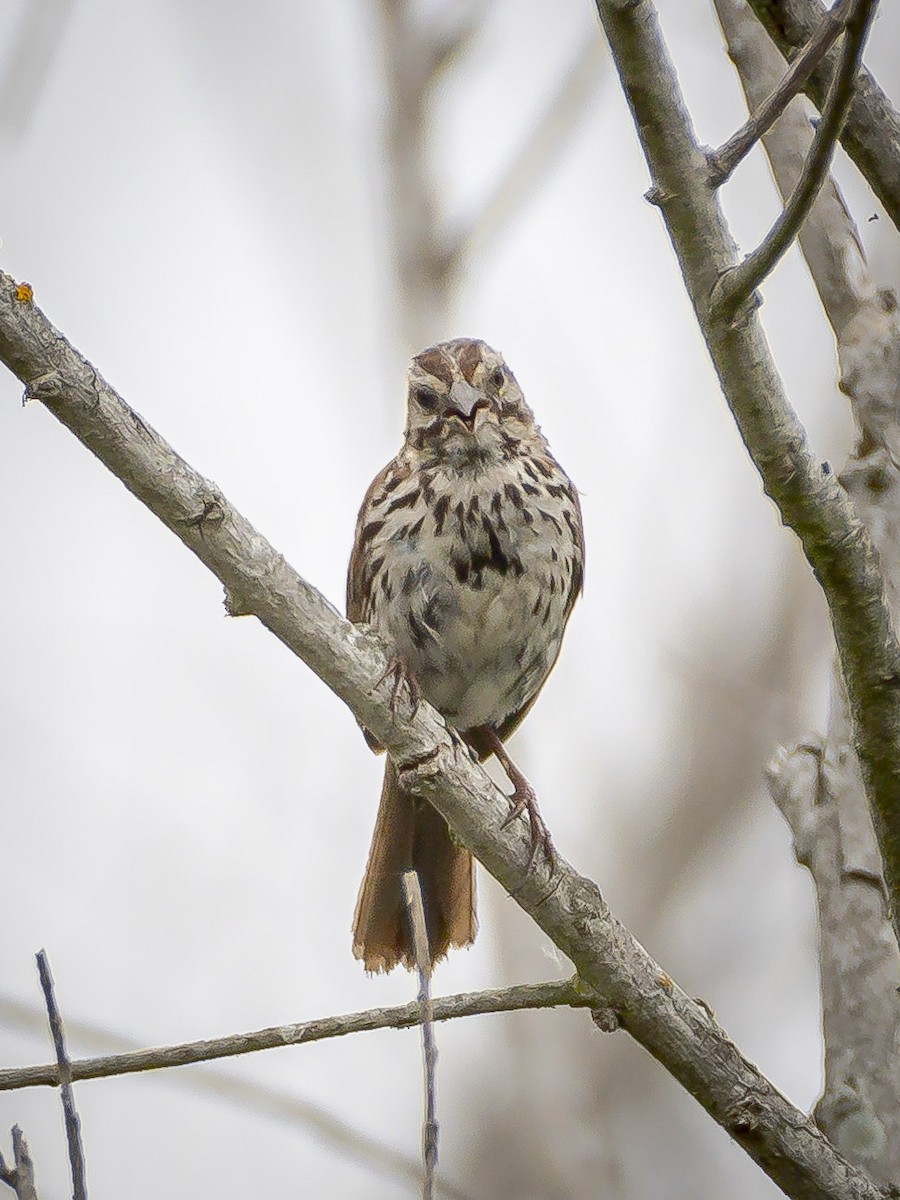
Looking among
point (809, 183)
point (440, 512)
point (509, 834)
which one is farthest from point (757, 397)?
point (440, 512)

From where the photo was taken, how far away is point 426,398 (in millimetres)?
4246

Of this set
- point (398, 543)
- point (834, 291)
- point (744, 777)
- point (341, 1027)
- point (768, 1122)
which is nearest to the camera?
point (341, 1027)

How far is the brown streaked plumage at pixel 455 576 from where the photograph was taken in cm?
394

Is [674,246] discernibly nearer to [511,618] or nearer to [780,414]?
[780,414]

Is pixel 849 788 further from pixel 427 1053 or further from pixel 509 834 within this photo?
pixel 427 1053

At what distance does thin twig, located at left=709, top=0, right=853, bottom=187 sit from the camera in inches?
85.4

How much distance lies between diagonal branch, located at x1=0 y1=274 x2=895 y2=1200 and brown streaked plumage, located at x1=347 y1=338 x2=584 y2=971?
3.22 feet

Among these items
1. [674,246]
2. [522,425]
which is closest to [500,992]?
[674,246]

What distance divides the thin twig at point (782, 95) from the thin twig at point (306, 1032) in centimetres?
148

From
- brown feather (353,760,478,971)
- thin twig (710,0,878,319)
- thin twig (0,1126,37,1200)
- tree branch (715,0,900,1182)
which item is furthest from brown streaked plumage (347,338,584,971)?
thin twig (0,1126,37,1200)

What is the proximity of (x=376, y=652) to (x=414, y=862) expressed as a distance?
1824mm

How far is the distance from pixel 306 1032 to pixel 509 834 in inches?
21.6

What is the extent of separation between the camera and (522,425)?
441 centimetres

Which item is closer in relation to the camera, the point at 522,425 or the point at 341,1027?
the point at 341,1027
